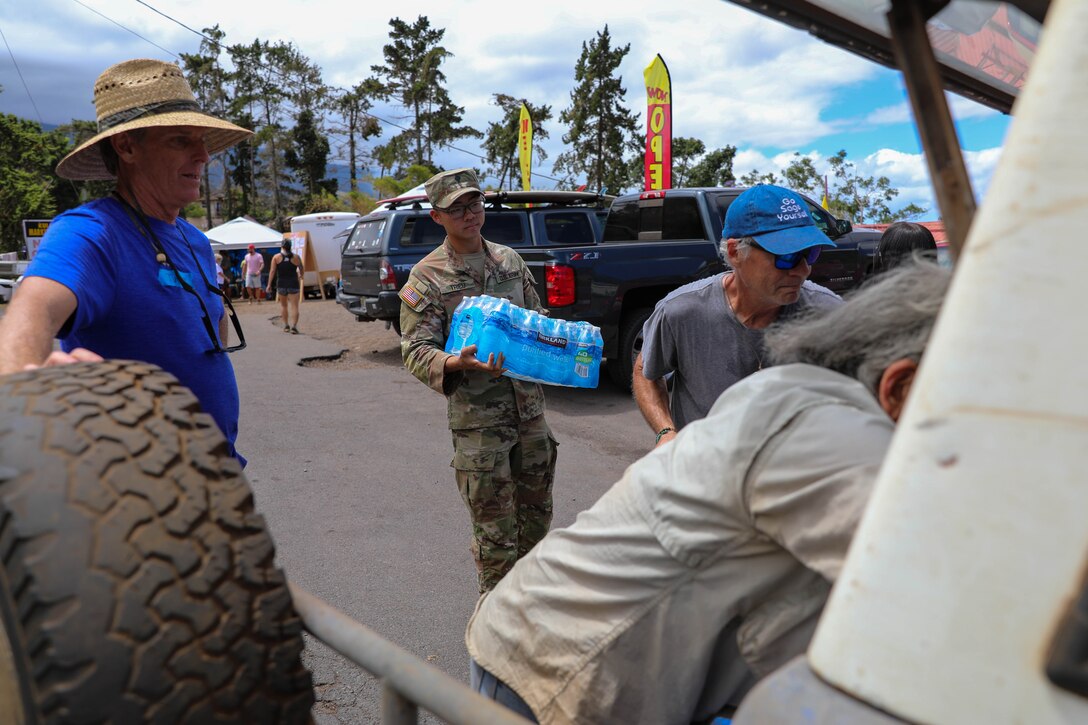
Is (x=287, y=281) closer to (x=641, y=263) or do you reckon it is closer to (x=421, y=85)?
(x=641, y=263)

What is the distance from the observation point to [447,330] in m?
3.95

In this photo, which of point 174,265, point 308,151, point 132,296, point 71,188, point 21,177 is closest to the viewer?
point 132,296

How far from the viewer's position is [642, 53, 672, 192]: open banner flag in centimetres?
1831

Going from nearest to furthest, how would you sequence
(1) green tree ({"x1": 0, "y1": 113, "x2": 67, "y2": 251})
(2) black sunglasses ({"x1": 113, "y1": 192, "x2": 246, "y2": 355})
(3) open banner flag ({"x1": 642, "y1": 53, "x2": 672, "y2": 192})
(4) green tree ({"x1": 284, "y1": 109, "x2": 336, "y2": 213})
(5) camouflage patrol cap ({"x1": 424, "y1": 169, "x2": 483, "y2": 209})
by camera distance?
(2) black sunglasses ({"x1": 113, "y1": 192, "x2": 246, "y2": 355})
(5) camouflage patrol cap ({"x1": 424, "y1": 169, "x2": 483, "y2": 209})
(3) open banner flag ({"x1": 642, "y1": 53, "x2": 672, "y2": 192})
(1) green tree ({"x1": 0, "y1": 113, "x2": 67, "y2": 251})
(4) green tree ({"x1": 284, "y1": 109, "x2": 336, "y2": 213})

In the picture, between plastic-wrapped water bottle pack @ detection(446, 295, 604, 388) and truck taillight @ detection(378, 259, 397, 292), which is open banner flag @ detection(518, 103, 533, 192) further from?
plastic-wrapped water bottle pack @ detection(446, 295, 604, 388)

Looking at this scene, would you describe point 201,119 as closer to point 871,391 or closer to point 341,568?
point 871,391

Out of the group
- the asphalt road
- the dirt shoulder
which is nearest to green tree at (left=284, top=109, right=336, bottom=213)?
the dirt shoulder

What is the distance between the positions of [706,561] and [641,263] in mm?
7547

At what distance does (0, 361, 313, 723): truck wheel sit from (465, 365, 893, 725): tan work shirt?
20.3 inches

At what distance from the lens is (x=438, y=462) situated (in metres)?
6.70

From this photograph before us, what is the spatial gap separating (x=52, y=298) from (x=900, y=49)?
1.94 metres

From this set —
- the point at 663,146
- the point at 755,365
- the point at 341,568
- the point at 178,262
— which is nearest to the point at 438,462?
the point at 341,568

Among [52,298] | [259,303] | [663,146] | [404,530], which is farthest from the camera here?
[259,303]

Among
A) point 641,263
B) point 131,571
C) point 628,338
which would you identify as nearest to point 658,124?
point 641,263
